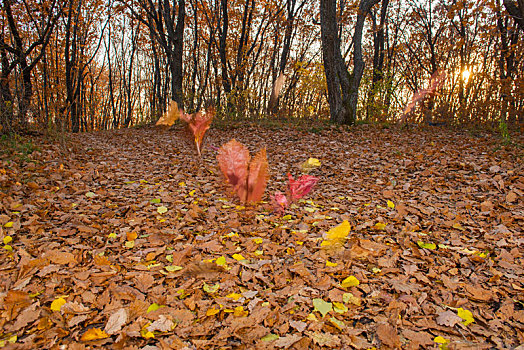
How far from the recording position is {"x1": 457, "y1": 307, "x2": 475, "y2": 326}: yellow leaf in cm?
148

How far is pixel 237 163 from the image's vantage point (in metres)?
3.07

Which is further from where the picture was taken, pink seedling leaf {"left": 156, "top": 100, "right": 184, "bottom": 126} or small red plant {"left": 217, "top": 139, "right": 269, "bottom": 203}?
pink seedling leaf {"left": 156, "top": 100, "right": 184, "bottom": 126}

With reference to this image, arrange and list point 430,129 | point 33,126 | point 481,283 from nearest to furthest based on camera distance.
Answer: point 481,283 < point 33,126 < point 430,129

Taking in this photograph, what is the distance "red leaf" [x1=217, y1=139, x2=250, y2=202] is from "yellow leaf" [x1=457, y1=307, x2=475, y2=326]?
6.69 feet

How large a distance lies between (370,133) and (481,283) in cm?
508

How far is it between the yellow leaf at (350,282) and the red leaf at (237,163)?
5.06 feet

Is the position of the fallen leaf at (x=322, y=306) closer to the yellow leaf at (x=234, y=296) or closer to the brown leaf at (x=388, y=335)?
the brown leaf at (x=388, y=335)

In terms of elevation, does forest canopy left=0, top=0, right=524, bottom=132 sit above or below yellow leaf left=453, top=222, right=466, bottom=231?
above

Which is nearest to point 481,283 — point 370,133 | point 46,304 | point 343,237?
point 343,237

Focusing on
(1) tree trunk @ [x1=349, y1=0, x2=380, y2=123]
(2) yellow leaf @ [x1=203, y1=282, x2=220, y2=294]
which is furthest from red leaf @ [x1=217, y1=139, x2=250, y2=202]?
(1) tree trunk @ [x1=349, y1=0, x2=380, y2=123]

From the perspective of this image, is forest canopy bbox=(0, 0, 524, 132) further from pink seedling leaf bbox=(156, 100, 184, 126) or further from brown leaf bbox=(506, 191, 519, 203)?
brown leaf bbox=(506, 191, 519, 203)

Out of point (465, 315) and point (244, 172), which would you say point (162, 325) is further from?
point (244, 172)

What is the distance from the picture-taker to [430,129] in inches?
277

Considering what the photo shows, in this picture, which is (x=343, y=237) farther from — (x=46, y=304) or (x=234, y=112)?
(x=234, y=112)
